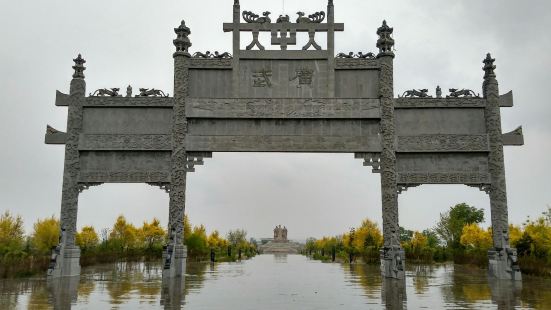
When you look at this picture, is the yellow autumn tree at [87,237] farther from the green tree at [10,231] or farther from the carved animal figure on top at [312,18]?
the carved animal figure on top at [312,18]

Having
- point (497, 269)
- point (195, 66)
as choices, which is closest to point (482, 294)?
point (497, 269)

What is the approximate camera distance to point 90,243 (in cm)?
3628

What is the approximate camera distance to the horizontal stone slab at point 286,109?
53.2 feet

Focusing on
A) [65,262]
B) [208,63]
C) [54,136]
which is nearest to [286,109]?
[208,63]

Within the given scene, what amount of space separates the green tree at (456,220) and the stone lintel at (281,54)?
29220 mm

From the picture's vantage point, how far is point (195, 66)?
1666 centimetres

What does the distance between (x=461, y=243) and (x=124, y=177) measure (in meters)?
25.7

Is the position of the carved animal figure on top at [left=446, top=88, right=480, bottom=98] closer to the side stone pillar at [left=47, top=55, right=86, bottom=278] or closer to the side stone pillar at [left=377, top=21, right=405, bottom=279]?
the side stone pillar at [left=377, top=21, right=405, bottom=279]

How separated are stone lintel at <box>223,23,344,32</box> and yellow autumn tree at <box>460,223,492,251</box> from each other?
66.0ft

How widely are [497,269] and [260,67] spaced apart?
1088 centimetres

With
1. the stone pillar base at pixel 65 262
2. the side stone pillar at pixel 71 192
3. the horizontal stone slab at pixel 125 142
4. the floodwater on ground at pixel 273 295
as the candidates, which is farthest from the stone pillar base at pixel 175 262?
the horizontal stone slab at pixel 125 142

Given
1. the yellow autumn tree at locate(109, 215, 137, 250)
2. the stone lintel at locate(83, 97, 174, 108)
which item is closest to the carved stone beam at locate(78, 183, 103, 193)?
the stone lintel at locate(83, 97, 174, 108)

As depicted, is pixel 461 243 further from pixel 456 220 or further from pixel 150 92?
pixel 150 92

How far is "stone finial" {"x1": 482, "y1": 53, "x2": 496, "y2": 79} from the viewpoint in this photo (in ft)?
55.0
